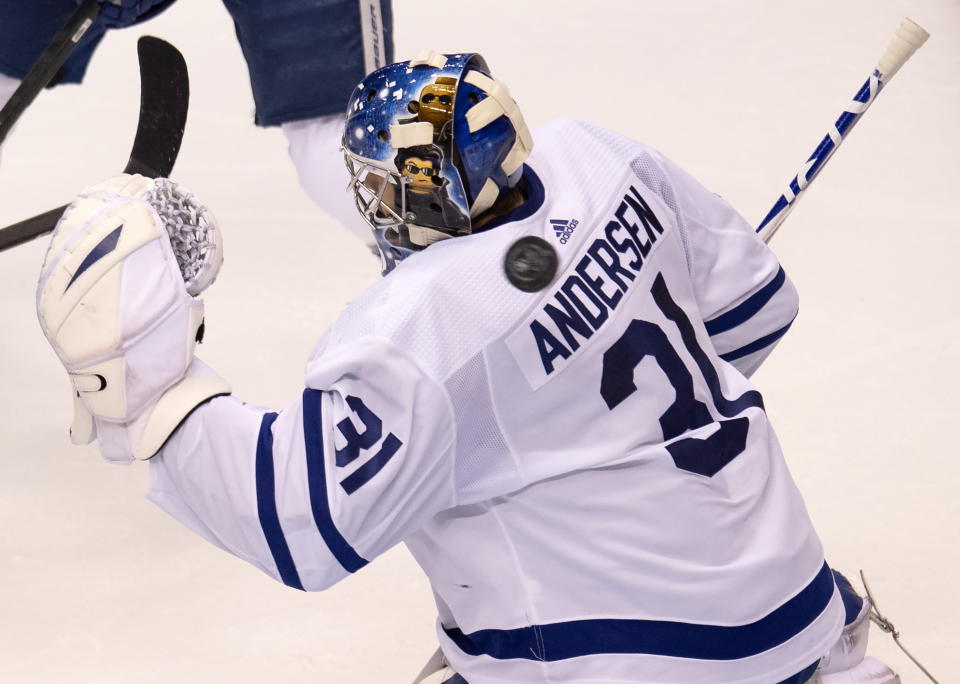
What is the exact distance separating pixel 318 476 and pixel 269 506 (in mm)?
51

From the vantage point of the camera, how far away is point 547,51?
3533 millimetres

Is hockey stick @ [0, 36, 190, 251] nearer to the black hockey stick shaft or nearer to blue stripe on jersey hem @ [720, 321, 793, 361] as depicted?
the black hockey stick shaft

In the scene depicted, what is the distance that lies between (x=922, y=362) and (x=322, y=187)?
1.19m

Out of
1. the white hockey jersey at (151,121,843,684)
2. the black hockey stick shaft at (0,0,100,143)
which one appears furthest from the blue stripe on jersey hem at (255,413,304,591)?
the black hockey stick shaft at (0,0,100,143)

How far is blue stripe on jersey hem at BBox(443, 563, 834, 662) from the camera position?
1150 mm

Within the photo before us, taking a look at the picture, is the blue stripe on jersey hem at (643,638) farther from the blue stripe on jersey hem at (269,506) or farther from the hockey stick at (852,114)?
the hockey stick at (852,114)

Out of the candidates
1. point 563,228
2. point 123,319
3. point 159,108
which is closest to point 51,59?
point 159,108

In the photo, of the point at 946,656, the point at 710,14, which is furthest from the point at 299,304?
the point at 710,14

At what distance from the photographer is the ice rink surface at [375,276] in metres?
1.86

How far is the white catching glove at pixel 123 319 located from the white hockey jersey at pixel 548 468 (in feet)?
0.11

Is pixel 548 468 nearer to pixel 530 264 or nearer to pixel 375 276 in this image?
pixel 530 264

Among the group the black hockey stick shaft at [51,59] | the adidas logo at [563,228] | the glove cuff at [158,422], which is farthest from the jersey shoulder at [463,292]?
the black hockey stick shaft at [51,59]

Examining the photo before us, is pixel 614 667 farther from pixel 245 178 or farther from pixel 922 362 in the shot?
pixel 245 178

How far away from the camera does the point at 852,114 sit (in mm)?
1725
